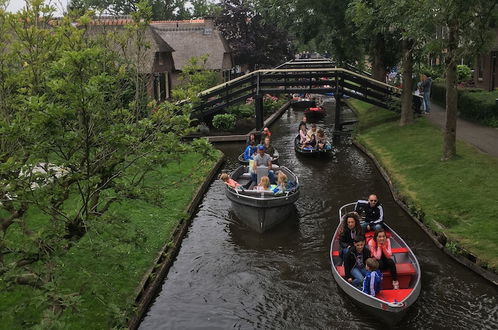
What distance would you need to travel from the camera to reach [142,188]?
327 inches

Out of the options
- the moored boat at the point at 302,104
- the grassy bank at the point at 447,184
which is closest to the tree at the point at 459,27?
the grassy bank at the point at 447,184

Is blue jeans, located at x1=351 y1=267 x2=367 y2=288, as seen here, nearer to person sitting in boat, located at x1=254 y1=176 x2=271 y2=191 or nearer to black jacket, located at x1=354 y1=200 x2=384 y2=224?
black jacket, located at x1=354 y1=200 x2=384 y2=224

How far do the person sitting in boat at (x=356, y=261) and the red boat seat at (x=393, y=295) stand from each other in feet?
1.98

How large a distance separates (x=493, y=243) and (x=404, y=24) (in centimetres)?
914

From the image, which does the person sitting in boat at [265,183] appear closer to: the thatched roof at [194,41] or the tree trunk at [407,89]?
the tree trunk at [407,89]

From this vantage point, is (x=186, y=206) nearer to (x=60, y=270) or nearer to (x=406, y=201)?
(x=406, y=201)

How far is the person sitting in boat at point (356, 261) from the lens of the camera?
36.5 ft

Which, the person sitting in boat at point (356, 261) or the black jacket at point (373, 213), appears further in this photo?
the black jacket at point (373, 213)

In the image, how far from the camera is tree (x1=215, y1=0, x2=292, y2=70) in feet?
165

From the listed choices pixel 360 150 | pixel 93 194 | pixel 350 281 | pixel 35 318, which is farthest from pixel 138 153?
pixel 360 150

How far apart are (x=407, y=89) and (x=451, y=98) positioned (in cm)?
888

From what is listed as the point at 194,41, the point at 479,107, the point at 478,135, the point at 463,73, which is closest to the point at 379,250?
the point at 478,135

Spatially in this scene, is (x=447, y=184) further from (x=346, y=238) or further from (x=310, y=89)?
(x=310, y=89)

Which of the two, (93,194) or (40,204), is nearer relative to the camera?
(40,204)
